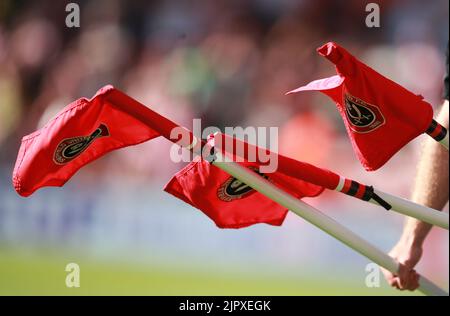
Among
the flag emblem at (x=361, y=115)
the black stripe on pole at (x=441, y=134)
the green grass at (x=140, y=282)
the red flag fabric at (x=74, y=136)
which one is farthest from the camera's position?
the green grass at (x=140, y=282)

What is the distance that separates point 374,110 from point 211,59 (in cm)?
253

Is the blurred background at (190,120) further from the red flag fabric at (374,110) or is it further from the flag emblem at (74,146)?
the flag emblem at (74,146)

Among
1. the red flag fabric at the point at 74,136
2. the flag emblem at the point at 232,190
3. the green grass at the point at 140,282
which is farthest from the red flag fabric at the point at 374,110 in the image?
the green grass at the point at 140,282

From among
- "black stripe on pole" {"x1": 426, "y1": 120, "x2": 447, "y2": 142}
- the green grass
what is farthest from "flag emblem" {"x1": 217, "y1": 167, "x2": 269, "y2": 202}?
the green grass

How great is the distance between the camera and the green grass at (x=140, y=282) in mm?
3930

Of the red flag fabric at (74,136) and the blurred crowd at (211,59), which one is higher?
the blurred crowd at (211,59)

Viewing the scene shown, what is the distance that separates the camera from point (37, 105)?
15.9 ft

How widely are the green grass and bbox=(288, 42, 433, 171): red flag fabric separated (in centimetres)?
178

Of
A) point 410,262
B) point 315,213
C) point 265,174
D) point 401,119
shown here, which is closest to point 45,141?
point 265,174

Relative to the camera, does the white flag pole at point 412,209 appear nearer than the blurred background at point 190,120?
Yes

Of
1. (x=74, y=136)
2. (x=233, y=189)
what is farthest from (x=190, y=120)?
(x=74, y=136)

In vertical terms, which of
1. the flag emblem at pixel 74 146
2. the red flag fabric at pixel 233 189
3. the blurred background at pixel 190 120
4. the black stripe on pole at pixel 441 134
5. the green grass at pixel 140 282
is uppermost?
the blurred background at pixel 190 120

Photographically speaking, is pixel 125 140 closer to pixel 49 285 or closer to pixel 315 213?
pixel 315 213

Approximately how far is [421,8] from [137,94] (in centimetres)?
150
